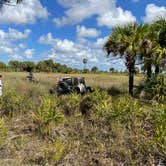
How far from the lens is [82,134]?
7688mm

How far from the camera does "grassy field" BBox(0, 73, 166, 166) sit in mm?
6219

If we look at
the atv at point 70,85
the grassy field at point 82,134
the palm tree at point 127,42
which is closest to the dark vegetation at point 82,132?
the grassy field at point 82,134

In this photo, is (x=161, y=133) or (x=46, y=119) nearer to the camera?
(x=161, y=133)

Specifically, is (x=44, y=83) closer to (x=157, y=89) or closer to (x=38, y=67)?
(x=157, y=89)

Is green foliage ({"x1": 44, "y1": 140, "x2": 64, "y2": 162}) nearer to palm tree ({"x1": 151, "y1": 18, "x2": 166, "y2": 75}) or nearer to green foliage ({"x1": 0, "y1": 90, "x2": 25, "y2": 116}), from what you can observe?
green foliage ({"x1": 0, "y1": 90, "x2": 25, "y2": 116})

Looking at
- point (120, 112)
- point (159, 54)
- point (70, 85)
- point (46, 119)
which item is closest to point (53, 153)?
point (46, 119)

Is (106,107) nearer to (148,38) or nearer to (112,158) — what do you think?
(112,158)

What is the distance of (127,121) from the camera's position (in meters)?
8.12

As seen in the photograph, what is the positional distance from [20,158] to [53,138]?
3.90 ft

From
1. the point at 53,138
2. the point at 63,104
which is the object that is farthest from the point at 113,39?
the point at 53,138

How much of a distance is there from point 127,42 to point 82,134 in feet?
44.6

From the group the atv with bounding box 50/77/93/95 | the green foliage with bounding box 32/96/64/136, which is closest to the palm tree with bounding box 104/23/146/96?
the atv with bounding box 50/77/93/95

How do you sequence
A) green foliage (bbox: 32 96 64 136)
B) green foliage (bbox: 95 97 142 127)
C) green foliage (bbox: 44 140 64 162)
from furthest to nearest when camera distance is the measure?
green foliage (bbox: 95 97 142 127)
green foliage (bbox: 32 96 64 136)
green foliage (bbox: 44 140 64 162)

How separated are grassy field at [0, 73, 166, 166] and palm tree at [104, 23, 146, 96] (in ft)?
35.8
